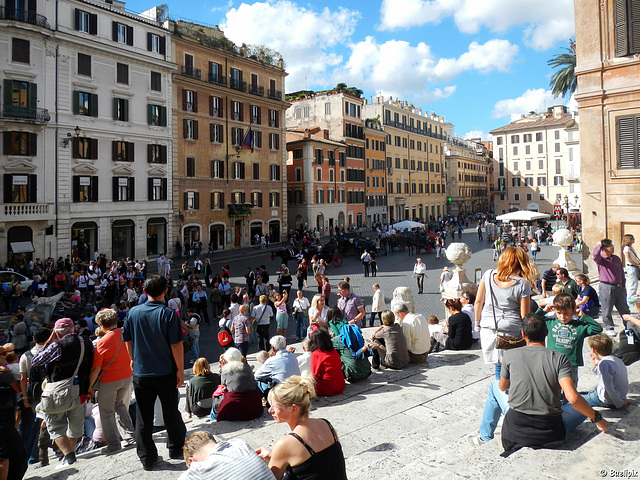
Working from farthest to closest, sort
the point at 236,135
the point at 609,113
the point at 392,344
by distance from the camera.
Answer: the point at 236,135, the point at 609,113, the point at 392,344

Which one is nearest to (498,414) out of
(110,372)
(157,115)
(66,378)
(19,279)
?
(110,372)

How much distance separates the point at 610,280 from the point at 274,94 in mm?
37260

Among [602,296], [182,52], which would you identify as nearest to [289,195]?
[182,52]

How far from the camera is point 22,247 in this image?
976 inches

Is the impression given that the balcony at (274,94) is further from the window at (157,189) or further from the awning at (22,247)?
the awning at (22,247)

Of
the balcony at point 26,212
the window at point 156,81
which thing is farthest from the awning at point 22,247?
the window at point 156,81

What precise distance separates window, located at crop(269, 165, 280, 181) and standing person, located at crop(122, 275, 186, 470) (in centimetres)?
3768

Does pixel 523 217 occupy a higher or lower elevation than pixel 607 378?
higher

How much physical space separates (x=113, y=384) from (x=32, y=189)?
24349mm

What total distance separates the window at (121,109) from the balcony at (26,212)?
6934 millimetres

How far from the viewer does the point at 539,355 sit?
3875mm

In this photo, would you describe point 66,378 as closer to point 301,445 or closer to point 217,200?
point 301,445

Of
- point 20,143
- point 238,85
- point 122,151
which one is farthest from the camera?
point 238,85

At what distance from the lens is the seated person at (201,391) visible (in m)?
6.51
